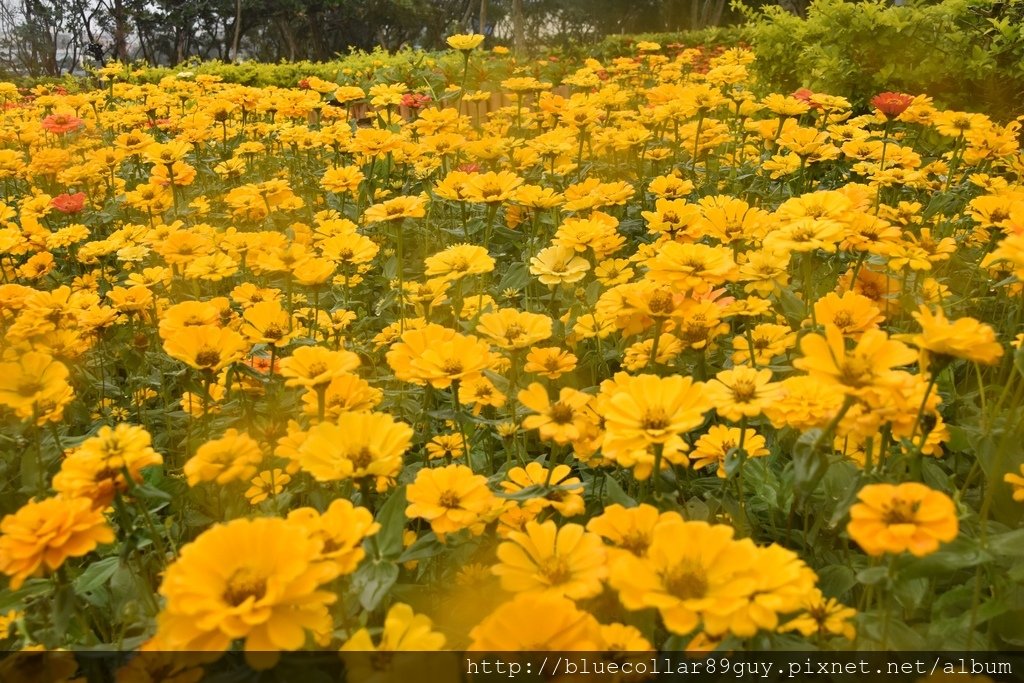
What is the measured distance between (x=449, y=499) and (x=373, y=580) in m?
0.19

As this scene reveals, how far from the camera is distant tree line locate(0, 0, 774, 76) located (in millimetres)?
24828

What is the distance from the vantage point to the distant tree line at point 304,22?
24828 mm

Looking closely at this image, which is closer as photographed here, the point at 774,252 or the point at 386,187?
the point at 774,252

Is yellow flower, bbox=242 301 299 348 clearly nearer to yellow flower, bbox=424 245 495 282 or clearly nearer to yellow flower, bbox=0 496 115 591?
yellow flower, bbox=424 245 495 282

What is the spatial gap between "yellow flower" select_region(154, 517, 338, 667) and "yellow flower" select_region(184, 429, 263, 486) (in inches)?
10.8

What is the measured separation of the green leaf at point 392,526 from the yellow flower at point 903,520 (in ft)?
1.89

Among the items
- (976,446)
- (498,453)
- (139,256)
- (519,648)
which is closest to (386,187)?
(139,256)

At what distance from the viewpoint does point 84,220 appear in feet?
11.1

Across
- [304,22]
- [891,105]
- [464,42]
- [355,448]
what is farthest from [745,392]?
[304,22]

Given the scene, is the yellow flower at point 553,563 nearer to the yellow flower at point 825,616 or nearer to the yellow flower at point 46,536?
the yellow flower at point 825,616

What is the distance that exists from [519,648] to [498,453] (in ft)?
3.18

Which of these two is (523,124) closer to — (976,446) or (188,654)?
(976,446)

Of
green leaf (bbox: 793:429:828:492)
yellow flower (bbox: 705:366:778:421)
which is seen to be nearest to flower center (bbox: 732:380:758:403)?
yellow flower (bbox: 705:366:778:421)

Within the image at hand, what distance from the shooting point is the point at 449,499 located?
109 centimetres
